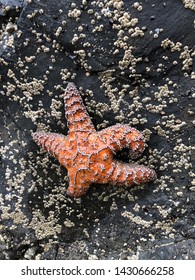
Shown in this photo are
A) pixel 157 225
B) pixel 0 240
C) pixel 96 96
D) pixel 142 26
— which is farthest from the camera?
pixel 0 240

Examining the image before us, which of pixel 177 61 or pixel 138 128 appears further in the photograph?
pixel 138 128

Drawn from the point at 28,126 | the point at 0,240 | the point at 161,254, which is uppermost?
the point at 28,126

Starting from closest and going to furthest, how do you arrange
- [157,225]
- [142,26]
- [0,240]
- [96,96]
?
1. [142,26]
2. [96,96]
3. [157,225]
4. [0,240]

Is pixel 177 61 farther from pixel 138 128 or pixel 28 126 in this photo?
pixel 28 126

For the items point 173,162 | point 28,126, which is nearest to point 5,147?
point 28,126

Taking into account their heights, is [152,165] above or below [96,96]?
below

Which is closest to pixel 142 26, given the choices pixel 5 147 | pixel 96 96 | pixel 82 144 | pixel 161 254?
pixel 96 96
